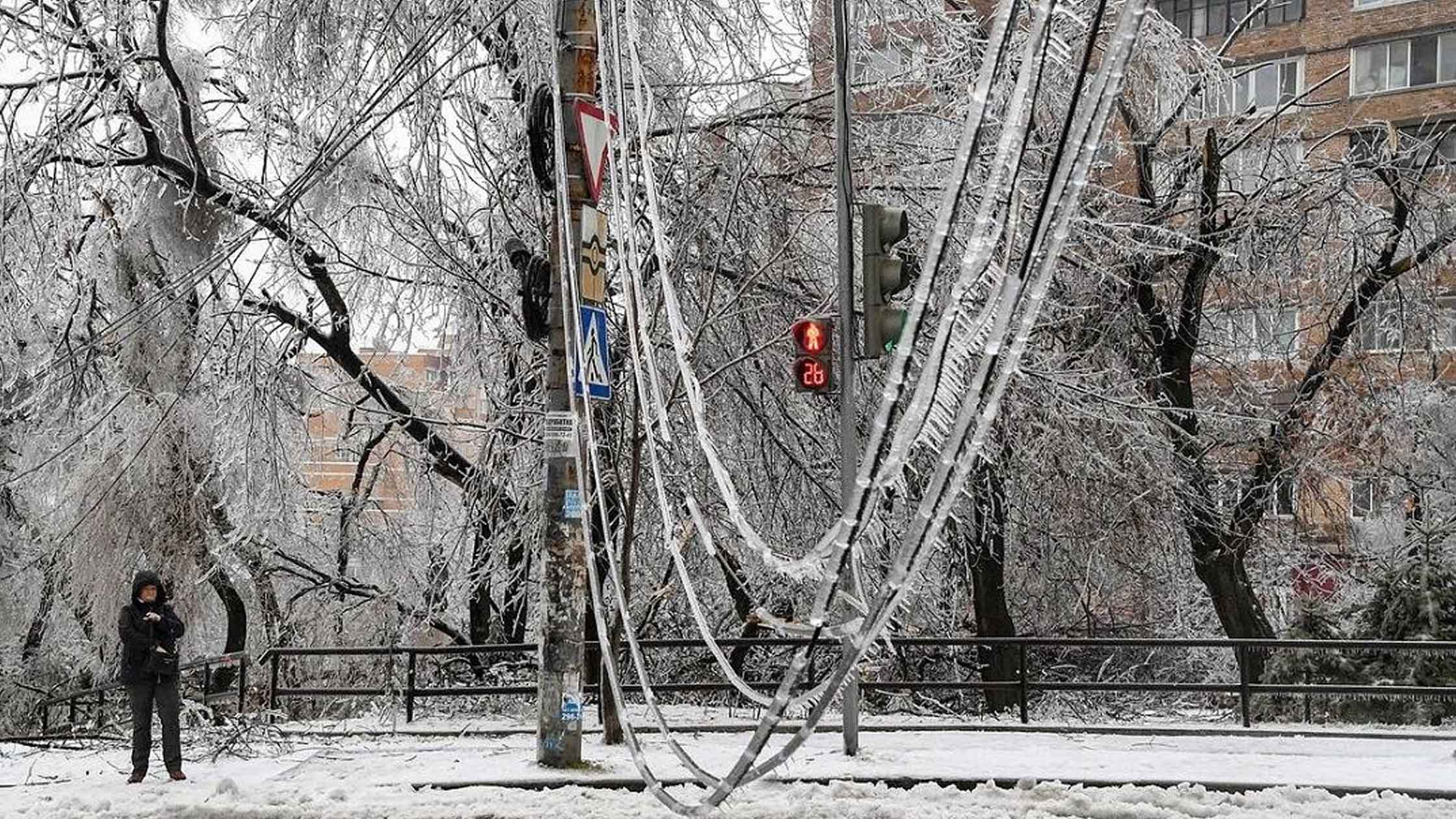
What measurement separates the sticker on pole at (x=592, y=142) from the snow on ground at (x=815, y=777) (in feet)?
14.7

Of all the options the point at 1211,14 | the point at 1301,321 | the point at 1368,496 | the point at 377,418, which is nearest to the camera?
the point at 377,418

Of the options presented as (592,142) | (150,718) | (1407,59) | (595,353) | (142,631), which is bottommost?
(150,718)

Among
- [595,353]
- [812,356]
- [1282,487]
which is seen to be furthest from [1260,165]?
[595,353]

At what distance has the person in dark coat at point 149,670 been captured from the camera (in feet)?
35.7

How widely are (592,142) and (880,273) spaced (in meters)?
2.45

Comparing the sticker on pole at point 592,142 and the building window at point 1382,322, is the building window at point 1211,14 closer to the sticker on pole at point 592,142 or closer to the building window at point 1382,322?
the building window at point 1382,322

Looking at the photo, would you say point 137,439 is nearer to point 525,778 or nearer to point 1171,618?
point 525,778

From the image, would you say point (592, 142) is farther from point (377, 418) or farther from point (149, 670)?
point (377, 418)

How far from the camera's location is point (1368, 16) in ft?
134

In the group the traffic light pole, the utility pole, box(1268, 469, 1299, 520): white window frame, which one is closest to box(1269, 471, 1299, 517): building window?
box(1268, 469, 1299, 520): white window frame

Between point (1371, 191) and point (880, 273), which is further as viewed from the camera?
point (1371, 191)

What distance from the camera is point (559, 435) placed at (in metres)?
11.3

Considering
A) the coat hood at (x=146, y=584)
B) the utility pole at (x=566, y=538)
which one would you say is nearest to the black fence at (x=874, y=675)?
the coat hood at (x=146, y=584)

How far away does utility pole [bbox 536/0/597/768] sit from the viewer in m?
11.2
